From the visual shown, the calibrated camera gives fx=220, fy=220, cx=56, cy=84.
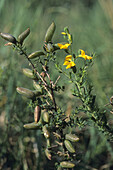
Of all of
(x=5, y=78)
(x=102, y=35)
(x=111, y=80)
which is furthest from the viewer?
(x=102, y=35)

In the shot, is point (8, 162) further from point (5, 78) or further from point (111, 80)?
point (111, 80)

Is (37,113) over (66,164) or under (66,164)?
over

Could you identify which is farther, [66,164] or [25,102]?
[25,102]

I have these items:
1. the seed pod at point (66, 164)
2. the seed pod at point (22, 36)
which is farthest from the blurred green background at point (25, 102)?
the seed pod at point (22, 36)

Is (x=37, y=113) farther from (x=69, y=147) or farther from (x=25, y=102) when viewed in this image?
(x=25, y=102)

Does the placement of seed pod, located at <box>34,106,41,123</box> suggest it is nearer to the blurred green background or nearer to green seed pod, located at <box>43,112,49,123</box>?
green seed pod, located at <box>43,112,49,123</box>

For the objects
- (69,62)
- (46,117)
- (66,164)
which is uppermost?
(69,62)

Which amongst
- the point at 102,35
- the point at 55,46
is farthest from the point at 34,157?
the point at 102,35

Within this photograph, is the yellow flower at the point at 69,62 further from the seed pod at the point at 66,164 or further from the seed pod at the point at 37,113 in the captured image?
the seed pod at the point at 66,164

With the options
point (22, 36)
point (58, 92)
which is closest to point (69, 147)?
point (58, 92)

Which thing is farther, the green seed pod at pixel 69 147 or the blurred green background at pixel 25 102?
the blurred green background at pixel 25 102

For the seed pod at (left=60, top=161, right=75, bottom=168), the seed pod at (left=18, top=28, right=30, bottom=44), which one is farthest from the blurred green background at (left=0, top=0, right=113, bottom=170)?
the seed pod at (left=18, top=28, right=30, bottom=44)
